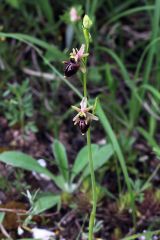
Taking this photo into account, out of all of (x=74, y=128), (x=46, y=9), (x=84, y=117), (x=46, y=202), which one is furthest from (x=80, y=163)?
(x=46, y=9)

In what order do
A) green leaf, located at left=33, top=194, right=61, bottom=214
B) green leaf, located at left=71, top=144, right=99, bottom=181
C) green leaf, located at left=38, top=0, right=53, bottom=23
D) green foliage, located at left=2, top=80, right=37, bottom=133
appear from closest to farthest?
green leaf, located at left=33, top=194, right=61, bottom=214 → green leaf, located at left=71, top=144, right=99, bottom=181 → green foliage, located at left=2, top=80, right=37, bottom=133 → green leaf, located at left=38, top=0, right=53, bottom=23

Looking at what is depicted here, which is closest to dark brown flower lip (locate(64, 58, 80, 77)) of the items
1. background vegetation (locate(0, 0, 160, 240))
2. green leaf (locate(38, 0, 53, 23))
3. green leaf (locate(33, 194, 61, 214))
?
background vegetation (locate(0, 0, 160, 240))

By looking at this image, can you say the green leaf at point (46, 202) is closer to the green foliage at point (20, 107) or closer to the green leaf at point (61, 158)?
the green leaf at point (61, 158)

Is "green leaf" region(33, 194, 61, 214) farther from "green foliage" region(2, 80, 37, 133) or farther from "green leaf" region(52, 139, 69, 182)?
"green foliage" region(2, 80, 37, 133)

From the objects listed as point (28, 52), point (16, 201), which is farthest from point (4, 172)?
point (28, 52)

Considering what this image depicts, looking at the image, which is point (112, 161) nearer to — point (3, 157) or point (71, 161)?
point (71, 161)
